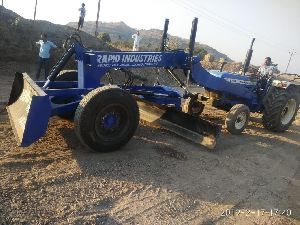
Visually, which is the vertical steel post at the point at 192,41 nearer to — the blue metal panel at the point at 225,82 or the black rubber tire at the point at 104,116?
the blue metal panel at the point at 225,82

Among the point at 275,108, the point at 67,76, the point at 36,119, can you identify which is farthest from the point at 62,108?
the point at 275,108

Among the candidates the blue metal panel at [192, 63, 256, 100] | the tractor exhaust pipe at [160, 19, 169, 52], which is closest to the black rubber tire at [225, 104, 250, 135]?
the blue metal panel at [192, 63, 256, 100]

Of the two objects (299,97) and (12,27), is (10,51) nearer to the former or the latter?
(12,27)

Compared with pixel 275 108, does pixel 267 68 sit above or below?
above

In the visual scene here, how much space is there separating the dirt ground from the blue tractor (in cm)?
36

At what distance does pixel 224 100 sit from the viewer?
9.19 meters

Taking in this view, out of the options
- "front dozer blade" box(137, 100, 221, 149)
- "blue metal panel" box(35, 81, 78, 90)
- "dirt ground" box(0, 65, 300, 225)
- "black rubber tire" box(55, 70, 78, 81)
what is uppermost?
"black rubber tire" box(55, 70, 78, 81)

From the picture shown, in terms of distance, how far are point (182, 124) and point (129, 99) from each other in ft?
5.64

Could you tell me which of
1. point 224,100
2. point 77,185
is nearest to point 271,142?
point 224,100

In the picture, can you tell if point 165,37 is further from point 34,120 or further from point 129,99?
point 34,120

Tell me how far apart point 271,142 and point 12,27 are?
36.6 ft

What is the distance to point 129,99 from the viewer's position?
5945 millimetres

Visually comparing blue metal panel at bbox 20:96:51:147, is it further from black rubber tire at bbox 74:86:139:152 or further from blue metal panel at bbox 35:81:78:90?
blue metal panel at bbox 35:81:78:90

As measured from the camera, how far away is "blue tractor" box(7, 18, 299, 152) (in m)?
5.53
